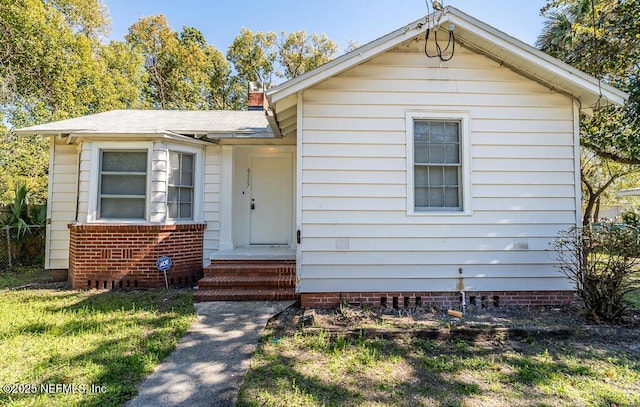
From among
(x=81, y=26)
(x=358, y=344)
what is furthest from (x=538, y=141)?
(x=81, y=26)

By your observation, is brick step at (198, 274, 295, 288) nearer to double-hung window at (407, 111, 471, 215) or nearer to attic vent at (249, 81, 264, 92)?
double-hung window at (407, 111, 471, 215)

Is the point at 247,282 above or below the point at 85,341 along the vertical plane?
above

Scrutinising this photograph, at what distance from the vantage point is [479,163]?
471 cm

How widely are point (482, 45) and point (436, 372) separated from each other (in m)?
4.53

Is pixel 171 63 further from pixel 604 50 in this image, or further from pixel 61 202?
pixel 604 50

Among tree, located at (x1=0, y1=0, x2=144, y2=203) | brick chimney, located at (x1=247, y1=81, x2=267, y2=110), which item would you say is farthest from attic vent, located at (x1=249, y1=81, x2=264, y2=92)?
tree, located at (x1=0, y1=0, x2=144, y2=203)

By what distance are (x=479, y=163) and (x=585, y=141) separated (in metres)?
7.29

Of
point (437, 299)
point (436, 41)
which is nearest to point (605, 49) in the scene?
point (436, 41)

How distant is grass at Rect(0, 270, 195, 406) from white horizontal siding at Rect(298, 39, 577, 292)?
6.87ft

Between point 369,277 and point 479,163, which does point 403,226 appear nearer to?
point 369,277

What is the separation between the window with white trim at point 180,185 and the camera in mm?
6094

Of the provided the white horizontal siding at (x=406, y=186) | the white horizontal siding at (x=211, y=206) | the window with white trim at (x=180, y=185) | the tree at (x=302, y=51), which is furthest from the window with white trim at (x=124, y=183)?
the tree at (x=302, y=51)

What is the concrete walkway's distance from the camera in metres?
2.54

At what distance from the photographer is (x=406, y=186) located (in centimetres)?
468
